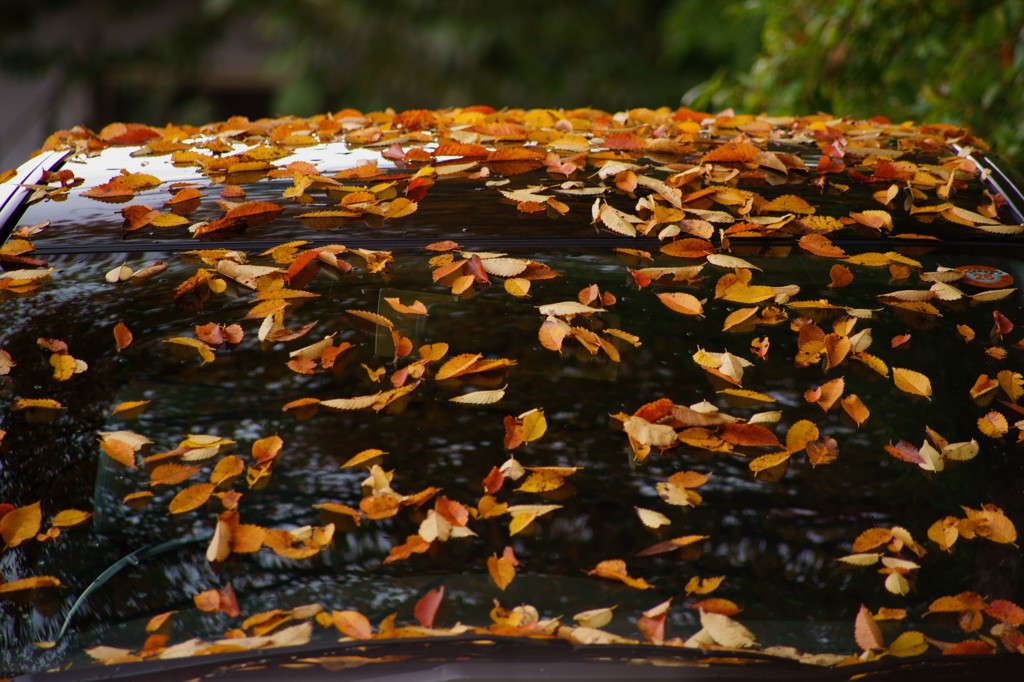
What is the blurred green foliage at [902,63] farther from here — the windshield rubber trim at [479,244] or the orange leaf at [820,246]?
the orange leaf at [820,246]

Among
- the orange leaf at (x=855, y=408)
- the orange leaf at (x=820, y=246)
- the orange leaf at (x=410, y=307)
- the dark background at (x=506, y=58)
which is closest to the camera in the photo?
the orange leaf at (x=855, y=408)

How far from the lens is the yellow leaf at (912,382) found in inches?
53.4

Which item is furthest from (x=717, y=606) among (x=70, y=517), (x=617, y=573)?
(x=70, y=517)

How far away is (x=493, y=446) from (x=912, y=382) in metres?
0.68

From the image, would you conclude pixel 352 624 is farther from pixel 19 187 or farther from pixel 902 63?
pixel 902 63

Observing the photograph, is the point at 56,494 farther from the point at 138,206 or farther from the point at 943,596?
the point at 943,596

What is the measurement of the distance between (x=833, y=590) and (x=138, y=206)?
1.39 meters

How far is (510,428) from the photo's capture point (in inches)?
51.0

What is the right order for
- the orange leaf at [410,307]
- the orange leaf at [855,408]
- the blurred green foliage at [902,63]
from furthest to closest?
the blurred green foliage at [902,63] < the orange leaf at [410,307] < the orange leaf at [855,408]

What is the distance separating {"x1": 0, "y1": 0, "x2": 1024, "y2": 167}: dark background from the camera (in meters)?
3.94

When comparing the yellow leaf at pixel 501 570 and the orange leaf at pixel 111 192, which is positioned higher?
the orange leaf at pixel 111 192

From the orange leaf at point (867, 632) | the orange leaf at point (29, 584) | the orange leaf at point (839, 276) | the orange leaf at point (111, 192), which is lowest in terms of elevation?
the orange leaf at point (867, 632)

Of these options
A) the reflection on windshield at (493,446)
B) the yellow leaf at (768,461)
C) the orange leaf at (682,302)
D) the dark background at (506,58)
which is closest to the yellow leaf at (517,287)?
the reflection on windshield at (493,446)

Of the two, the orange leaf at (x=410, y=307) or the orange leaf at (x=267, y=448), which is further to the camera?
the orange leaf at (x=410, y=307)
